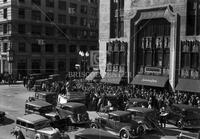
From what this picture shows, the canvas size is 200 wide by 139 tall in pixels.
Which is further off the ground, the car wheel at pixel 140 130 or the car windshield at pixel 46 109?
the car windshield at pixel 46 109

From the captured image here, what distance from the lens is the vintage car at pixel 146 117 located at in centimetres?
2200

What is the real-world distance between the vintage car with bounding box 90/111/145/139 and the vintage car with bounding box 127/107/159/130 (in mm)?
735

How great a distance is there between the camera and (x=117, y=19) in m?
43.8

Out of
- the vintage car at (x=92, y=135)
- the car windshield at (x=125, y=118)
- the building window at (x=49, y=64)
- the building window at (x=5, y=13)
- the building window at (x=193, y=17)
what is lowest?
the vintage car at (x=92, y=135)

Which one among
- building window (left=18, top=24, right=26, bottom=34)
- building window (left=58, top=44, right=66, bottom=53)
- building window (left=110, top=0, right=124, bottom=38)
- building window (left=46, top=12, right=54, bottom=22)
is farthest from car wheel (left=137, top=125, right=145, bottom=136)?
building window (left=58, top=44, right=66, bottom=53)

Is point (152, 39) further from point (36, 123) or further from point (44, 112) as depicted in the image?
point (36, 123)

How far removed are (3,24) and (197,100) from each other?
4819 cm

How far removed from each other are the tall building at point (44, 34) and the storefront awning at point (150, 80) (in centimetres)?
2845

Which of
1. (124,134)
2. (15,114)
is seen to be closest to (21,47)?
(15,114)

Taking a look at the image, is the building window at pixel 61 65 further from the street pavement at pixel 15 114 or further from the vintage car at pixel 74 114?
the vintage car at pixel 74 114

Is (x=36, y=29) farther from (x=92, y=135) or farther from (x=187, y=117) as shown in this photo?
(x=92, y=135)

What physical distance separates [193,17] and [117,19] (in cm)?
1189

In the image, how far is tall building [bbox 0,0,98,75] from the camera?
6306cm

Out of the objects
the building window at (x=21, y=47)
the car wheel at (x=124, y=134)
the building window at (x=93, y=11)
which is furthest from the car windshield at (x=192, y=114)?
the building window at (x=93, y=11)
